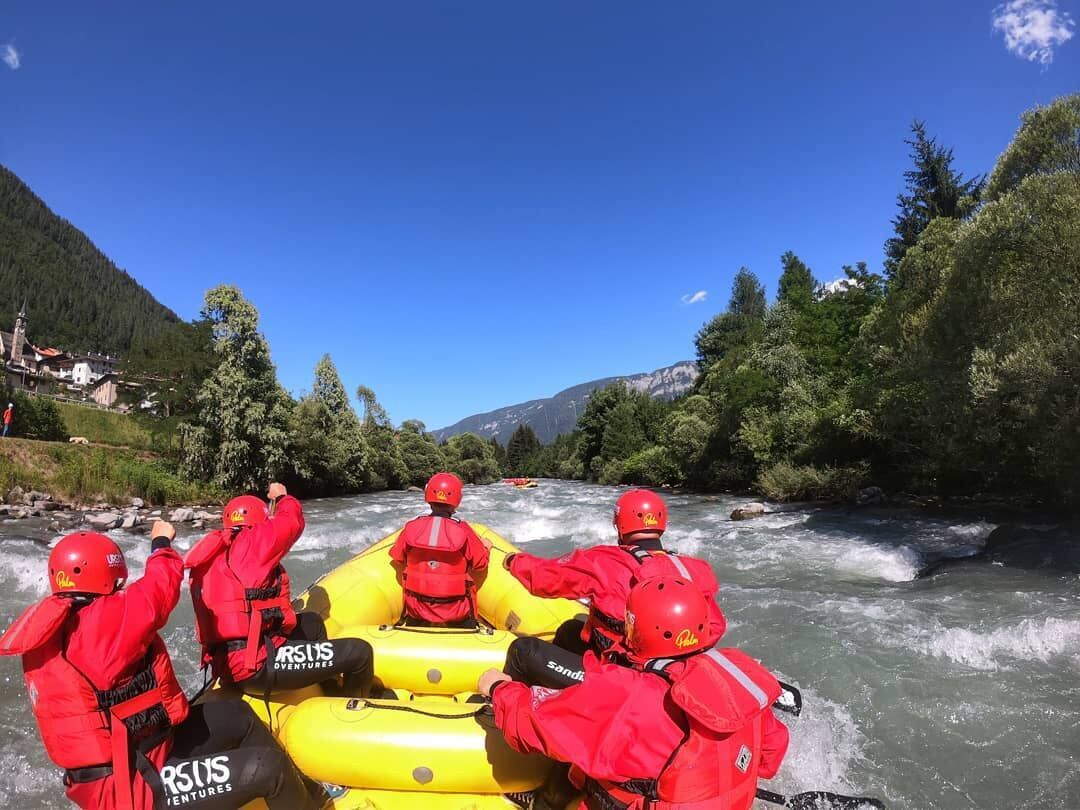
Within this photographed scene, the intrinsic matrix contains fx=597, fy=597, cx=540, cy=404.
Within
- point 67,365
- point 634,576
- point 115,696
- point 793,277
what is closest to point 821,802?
point 634,576

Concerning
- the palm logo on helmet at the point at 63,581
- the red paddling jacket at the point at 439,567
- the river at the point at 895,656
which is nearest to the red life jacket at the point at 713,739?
the palm logo on helmet at the point at 63,581

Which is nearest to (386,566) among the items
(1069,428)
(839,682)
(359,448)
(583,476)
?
(839,682)

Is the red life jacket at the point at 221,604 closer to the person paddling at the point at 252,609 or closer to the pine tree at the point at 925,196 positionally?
the person paddling at the point at 252,609

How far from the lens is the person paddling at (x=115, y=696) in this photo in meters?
2.26

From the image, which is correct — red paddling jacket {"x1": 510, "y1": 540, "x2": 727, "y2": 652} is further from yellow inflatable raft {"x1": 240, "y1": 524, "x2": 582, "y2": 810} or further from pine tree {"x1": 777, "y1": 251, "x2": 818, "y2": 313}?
pine tree {"x1": 777, "y1": 251, "x2": 818, "y2": 313}

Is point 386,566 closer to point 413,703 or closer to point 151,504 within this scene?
point 413,703

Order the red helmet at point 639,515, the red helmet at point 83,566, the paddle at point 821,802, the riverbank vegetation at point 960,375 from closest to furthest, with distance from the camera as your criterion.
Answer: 1. the red helmet at point 83,566
2. the paddle at point 821,802
3. the red helmet at point 639,515
4. the riverbank vegetation at point 960,375

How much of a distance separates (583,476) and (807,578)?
51.1 meters

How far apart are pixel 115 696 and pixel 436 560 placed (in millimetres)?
2397

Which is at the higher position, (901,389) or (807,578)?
(901,389)

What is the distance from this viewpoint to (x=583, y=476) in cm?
6059

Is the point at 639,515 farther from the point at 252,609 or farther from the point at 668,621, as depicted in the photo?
the point at 252,609

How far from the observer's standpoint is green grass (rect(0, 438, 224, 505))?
18.2 metres

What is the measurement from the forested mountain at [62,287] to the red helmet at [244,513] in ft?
421
